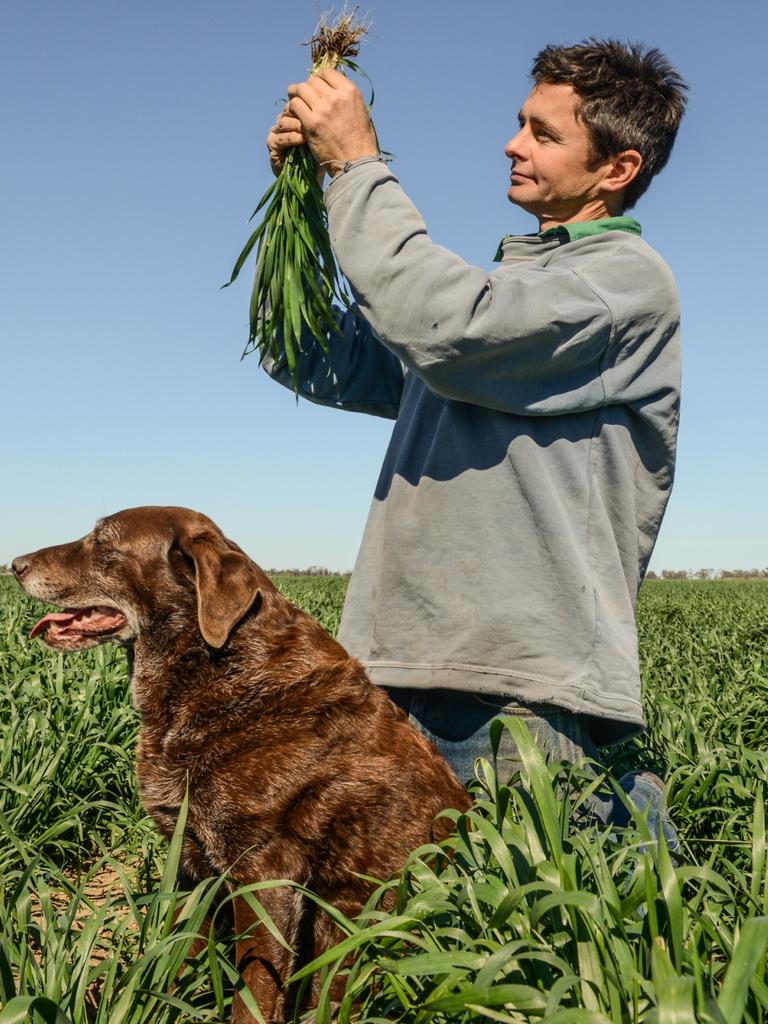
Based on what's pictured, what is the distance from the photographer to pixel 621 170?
3424 millimetres

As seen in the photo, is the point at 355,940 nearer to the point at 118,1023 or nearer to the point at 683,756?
the point at 118,1023

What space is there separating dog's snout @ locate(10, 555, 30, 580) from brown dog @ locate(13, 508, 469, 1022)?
0.29m

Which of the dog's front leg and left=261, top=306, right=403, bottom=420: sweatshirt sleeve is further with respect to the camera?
left=261, top=306, right=403, bottom=420: sweatshirt sleeve

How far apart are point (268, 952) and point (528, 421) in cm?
174

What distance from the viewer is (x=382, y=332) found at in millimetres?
2902

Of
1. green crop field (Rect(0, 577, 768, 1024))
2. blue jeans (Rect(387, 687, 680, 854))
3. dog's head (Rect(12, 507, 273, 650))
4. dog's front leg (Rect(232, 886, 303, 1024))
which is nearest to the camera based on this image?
green crop field (Rect(0, 577, 768, 1024))

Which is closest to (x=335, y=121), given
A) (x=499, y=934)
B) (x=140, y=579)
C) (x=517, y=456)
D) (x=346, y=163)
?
(x=346, y=163)

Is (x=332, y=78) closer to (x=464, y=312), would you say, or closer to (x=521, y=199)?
(x=521, y=199)

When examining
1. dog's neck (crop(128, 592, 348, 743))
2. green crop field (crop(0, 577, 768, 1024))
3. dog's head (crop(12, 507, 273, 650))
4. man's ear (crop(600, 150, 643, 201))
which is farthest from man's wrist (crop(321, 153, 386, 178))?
green crop field (crop(0, 577, 768, 1024))

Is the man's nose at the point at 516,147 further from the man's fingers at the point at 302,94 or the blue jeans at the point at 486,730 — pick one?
the blue jeans at the point at 486,730

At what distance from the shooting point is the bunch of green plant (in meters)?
3.47

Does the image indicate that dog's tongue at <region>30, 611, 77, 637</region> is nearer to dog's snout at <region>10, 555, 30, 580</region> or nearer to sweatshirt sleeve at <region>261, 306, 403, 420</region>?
dog's snout at <region>10, 555, 30, 580</region>

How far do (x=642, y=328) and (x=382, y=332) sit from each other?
84 cm

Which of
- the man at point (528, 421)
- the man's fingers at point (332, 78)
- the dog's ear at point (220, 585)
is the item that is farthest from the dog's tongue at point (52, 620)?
the man's fingers at point (332, 78)
